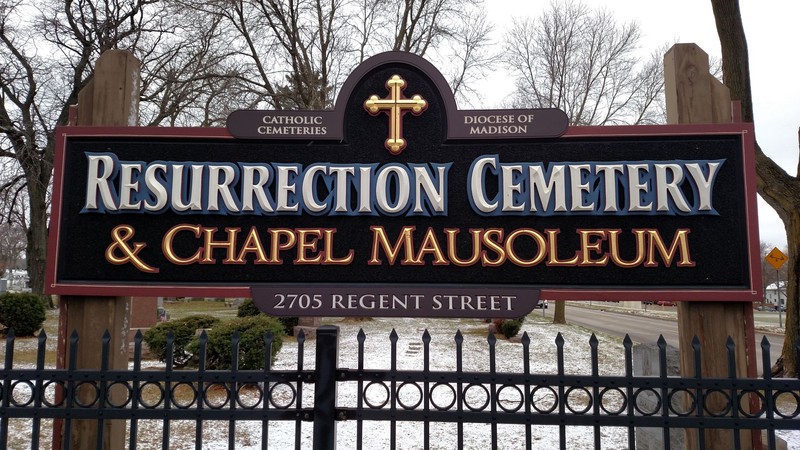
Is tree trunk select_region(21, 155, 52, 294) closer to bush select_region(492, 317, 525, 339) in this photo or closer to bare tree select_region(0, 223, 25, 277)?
bush select_region(492, 317, 525, 339)

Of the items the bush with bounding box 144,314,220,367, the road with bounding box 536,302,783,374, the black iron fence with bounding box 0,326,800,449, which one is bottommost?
the road with bounding box 536,302,783,374

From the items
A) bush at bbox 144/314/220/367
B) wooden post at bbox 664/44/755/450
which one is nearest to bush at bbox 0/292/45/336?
bush at bbox 144/314/220/367

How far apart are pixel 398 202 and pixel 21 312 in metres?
15.0

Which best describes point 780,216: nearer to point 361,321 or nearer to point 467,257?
point 467,257

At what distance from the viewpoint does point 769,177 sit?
8094 mm

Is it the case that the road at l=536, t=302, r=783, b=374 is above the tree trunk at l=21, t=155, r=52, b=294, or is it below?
below

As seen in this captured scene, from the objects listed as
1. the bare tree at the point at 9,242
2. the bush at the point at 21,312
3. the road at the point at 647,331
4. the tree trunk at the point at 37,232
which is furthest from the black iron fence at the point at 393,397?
the bare tree at the point at 9,242

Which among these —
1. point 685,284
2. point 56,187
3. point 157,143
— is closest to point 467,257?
point 685,284

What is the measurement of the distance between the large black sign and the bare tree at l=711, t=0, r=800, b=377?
17.9 feet

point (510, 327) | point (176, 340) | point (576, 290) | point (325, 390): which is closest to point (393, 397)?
point (325, 390)

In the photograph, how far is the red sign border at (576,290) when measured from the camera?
319 centimetres

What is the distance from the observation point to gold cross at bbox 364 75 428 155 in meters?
3.50

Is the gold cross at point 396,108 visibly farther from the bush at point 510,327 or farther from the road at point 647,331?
the bush at point 510,327

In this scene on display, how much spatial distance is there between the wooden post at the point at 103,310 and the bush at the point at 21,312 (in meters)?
13.3
